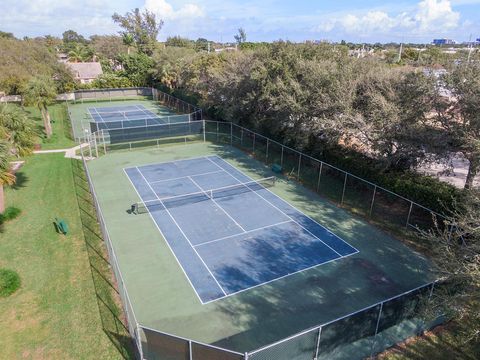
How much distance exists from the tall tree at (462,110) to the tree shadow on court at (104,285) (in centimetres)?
1510

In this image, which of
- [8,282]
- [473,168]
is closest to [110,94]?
[8,282]

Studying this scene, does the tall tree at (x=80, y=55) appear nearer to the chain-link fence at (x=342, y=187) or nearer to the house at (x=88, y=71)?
the house at (x=88, y=71)

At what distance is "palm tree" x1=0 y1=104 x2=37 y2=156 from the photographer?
1897 cm

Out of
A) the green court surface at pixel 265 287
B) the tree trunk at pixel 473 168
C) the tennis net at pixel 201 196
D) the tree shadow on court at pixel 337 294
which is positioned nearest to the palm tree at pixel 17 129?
the green court surface at pixel 265 287

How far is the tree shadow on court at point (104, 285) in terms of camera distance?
10677 millimetres

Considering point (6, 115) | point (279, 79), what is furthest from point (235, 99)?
point (6, 115)

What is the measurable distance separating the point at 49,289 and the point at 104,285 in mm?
1911

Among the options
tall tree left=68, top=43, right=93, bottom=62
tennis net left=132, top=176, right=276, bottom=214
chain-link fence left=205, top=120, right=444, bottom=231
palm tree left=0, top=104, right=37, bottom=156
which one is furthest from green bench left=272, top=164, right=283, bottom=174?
tall tree left=68, top=43, right=93, bottom=62

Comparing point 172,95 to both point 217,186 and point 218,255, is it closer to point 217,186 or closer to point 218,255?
point 217,186

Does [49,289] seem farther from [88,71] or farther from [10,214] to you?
[88,71]

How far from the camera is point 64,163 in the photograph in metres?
26.2

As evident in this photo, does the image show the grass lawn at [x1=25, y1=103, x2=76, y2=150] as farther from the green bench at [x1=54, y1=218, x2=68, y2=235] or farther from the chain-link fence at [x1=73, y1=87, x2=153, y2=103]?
the green bench at [x1=54, y1=218, x2=68, y2=235]

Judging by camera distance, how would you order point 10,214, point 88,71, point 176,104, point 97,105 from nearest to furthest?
point 10,214 < point 176,104 < point 97,105 < point 88,71

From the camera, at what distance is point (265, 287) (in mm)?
13094
